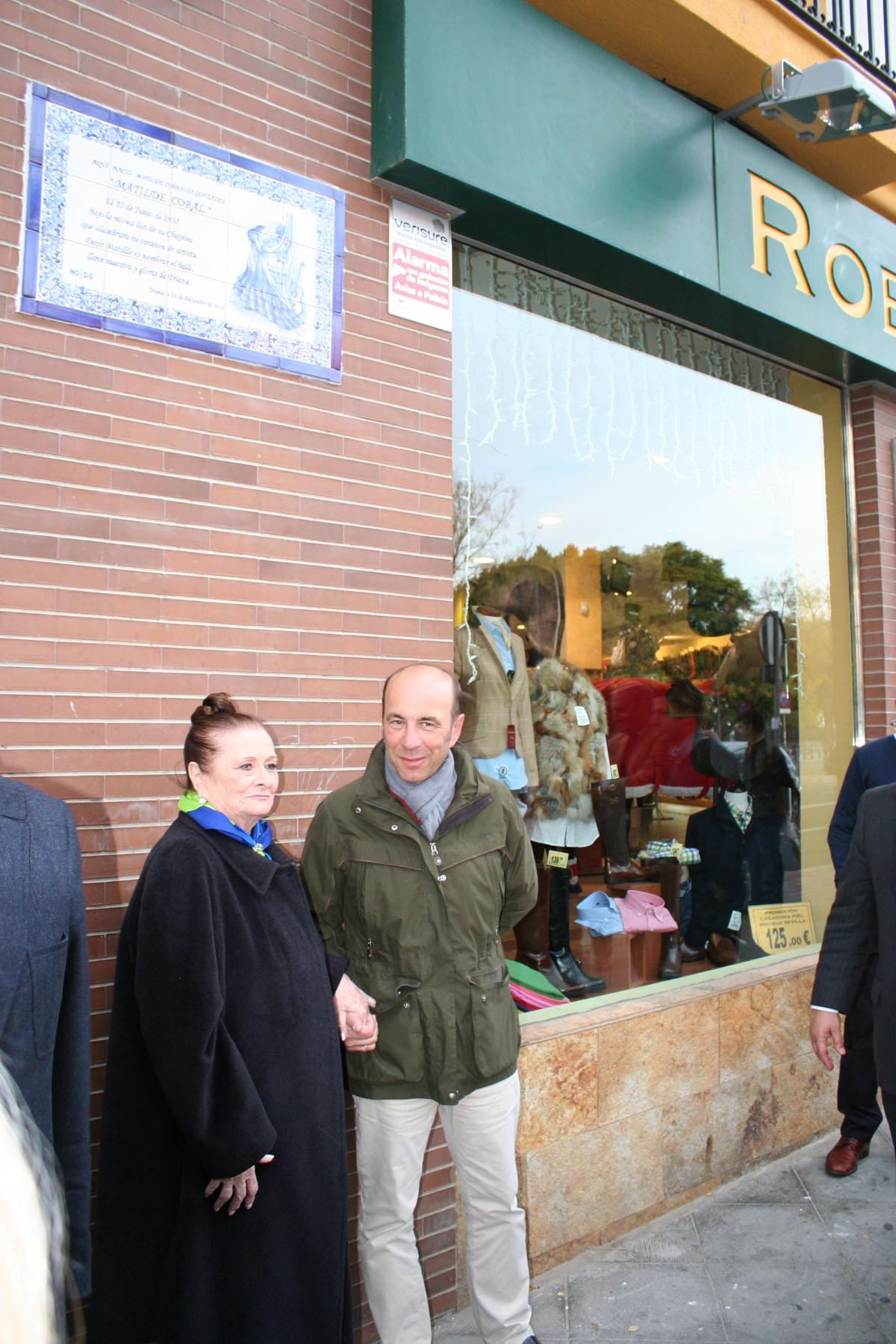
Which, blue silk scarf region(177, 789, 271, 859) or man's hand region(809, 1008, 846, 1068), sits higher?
blue silk scarf region(177, 789, 271, 859)

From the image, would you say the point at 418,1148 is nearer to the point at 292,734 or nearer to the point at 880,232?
the point at 292,734

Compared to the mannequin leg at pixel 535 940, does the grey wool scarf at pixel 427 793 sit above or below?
above

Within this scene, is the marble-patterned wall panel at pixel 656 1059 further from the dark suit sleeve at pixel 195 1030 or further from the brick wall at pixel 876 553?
the brick wall at pixel 876 553

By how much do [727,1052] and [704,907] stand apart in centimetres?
114

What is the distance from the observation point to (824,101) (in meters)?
3.93

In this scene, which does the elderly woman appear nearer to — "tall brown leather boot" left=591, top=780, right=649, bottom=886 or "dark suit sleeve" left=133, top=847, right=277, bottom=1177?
"dark suit sleeve" left=133, top=847, right=277, bottom=1177

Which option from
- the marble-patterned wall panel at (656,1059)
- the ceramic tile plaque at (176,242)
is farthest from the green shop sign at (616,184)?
the marble-patterned wall panel at (656,1059)

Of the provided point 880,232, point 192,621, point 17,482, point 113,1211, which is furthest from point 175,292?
point 880,232

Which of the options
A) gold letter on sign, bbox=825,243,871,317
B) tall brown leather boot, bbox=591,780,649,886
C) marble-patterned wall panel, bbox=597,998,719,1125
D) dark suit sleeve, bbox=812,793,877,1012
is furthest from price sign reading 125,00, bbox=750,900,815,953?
gold letter on sign, bbox=825,243,871,317

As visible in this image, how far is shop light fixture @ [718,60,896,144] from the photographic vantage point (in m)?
3.79

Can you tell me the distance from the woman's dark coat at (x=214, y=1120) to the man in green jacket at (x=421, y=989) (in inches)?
13.2

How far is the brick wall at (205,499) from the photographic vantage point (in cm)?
247

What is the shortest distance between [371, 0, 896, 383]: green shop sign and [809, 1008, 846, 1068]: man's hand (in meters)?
2.94

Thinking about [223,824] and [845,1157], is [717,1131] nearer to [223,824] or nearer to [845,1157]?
[845,1157]
